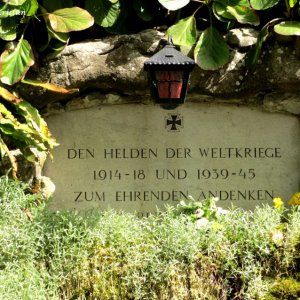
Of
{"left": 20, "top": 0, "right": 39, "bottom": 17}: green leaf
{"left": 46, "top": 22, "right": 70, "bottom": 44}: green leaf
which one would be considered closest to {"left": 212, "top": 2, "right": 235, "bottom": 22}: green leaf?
{"left": 46, "top": 22, "right": 70, "bottom": 44}: green leaf

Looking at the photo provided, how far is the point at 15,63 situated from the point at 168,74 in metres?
1.17

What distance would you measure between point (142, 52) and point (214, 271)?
1691 millimetres

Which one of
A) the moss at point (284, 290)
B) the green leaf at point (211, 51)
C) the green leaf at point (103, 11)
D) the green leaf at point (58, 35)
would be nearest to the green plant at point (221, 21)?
the green leaf at point (211, 51)

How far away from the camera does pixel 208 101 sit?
5773 millimetres

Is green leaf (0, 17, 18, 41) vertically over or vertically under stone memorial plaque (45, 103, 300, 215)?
over

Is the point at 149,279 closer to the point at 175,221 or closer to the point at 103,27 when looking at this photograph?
the point at 175,221

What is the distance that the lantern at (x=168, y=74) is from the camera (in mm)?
4812

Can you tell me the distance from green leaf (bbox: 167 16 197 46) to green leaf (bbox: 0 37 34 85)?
988 mm

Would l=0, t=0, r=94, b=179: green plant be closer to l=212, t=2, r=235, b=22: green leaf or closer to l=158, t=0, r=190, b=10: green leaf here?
l=158, t=0, r=190, b=10: green leaf

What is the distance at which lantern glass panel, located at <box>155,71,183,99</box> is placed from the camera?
16.0ft

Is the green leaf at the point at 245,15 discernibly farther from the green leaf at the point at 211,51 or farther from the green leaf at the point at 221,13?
the green leaf at the point at 211,51

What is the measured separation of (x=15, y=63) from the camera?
17.8 ft

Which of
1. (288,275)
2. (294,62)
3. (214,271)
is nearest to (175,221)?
(214,271)

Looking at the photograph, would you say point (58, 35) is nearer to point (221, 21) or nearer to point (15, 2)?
point (15, 2)
